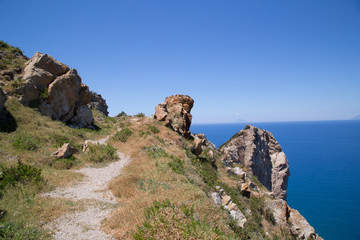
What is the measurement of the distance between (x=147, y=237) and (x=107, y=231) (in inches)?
74.4

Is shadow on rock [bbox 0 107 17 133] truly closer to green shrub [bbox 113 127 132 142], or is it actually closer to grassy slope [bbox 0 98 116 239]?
grassy slope [bbox 0 98 116 239]

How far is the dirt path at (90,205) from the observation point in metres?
6.02

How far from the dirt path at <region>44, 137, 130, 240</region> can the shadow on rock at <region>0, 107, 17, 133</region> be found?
8.53 m

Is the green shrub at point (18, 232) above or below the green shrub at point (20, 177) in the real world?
below

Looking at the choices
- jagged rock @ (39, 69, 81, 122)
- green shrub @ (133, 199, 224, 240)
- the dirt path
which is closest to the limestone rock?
jagged rock @ (39, 69, 81, 122)

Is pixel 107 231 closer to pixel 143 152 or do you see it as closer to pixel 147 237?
pixel 147 237

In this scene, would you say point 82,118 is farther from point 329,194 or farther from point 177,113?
point 329,194

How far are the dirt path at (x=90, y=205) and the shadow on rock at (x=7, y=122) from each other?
853 centimetres

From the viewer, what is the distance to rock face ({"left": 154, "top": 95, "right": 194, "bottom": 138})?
25.8 metres

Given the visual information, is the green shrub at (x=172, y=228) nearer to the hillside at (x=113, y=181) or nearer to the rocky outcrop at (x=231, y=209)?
the hillside at (x=113, y=181)

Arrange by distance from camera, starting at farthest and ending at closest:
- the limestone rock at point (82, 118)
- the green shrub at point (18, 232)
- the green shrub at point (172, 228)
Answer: the limestone rock at point (82, 118) → the green shrub at point (18, 232) → the green shrub at point (172, 228)

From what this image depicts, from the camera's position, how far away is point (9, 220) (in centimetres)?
611

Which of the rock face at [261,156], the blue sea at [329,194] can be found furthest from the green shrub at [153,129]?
the blue sea at [329,194]

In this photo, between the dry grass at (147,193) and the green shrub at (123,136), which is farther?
the green shrub at (123,136)
